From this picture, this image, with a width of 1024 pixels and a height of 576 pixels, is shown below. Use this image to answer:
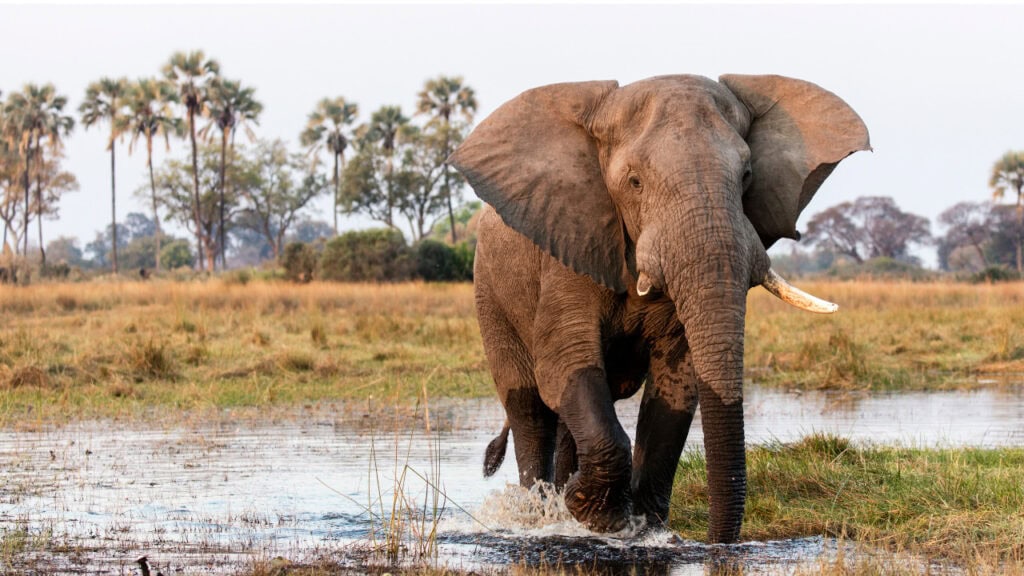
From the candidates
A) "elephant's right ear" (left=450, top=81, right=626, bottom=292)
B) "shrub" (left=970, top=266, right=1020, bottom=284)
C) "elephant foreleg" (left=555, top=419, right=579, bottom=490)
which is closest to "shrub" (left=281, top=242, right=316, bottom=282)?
"shrub" (left=970, top=266, right=1020, bottom=284)

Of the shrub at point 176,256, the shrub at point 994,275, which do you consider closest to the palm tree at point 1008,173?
the shrub at point 994,275

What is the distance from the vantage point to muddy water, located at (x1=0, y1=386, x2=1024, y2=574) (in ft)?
20.1

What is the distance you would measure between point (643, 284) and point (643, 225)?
0.86 ft

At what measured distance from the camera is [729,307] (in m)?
5.53

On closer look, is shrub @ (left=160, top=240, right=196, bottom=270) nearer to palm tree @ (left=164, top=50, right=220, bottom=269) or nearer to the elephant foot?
palm tree @ (left=164, top=50, right=220, bottom=269)

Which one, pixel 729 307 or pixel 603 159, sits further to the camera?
pixel 603 159

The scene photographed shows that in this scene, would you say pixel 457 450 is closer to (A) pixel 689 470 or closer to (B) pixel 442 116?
(A) pixel 689 470

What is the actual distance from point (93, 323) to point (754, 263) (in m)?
16.6

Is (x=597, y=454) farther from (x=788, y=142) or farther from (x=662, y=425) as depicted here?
(x=788, y=142)

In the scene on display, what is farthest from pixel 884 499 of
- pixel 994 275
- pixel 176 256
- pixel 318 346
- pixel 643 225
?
pixel 176 256

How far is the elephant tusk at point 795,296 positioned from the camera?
5.65 meters

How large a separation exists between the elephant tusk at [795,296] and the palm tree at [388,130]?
57.8 metres

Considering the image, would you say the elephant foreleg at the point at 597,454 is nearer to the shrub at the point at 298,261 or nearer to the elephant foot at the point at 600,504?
the elephant foot at the point at 600,504

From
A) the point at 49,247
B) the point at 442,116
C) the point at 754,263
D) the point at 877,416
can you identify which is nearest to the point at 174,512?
the point at 754,263
